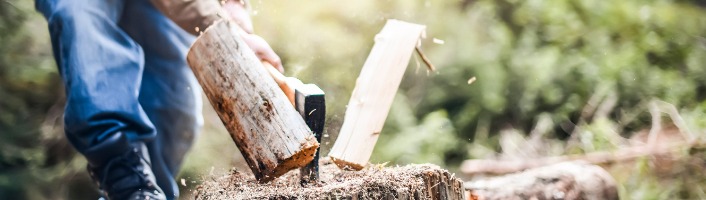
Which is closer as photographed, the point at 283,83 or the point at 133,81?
the point at 283,83

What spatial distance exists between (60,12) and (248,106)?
2.67 feet

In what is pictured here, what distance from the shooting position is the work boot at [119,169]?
2494mm

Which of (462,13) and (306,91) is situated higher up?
(462,13)

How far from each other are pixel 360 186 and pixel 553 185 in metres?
1.33

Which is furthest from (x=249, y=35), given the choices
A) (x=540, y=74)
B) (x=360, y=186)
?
(x=540, y=74)

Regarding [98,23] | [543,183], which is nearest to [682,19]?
[543,183]

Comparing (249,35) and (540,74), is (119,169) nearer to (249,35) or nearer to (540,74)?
(249,35)

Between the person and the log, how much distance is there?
0.37 m

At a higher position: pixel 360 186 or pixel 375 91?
pixel 375 91

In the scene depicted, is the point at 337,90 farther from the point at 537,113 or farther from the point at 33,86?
the point at 537,113

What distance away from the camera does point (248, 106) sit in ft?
7.09

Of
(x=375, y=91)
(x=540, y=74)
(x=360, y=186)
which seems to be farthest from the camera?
(x=540, y=74)

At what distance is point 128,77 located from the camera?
100 inches

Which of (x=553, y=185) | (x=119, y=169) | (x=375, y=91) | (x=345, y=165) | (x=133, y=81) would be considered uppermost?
(x=553, y=185)
